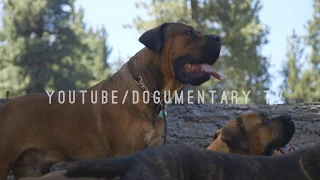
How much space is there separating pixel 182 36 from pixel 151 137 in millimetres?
984

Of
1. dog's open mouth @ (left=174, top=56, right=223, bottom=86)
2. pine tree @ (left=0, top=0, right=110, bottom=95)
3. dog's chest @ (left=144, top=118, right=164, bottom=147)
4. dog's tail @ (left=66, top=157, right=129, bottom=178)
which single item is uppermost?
pine tree @ (left=0, top=0, right=110, bottom=95)

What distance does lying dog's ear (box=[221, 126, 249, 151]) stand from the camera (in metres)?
5.61

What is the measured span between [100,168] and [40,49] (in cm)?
1917

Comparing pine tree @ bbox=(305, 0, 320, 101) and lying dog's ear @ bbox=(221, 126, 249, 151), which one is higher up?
pine tree @ bbox=(305, 0, 320, 101)

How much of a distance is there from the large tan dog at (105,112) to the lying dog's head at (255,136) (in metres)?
0.54

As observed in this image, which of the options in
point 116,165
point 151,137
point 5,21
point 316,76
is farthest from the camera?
point 5,21

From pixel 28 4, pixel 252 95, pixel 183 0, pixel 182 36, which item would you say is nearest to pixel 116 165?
pixel 182 36

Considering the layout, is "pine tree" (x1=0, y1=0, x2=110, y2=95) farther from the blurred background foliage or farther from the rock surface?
the rock surface

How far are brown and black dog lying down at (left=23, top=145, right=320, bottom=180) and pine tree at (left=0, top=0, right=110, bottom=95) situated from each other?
18.1m

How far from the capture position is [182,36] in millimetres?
5965

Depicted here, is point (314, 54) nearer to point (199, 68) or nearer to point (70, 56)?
point (70, 56)

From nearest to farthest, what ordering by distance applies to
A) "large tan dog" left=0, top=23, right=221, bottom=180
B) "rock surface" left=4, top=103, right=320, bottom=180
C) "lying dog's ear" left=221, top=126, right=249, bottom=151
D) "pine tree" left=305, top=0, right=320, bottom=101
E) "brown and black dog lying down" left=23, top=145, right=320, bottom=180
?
"brown and black dog lying down" left=23, top=145, right=320, bottom=180
"lying dog's ear" left=221, top=126, right=249, bottom=151
"large tan dog" left=0, top=23, right=221, bottom=180
"rock surface" left=4, top=103, right=320, bottom=180
"pine tree" left=305, top=0, right=320, bottom=101

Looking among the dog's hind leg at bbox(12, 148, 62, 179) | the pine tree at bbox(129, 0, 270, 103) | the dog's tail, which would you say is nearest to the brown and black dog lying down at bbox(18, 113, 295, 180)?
the dog's hind leg at bbox(12, 148, 62, 179)

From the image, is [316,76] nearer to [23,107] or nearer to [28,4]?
[28,4]
